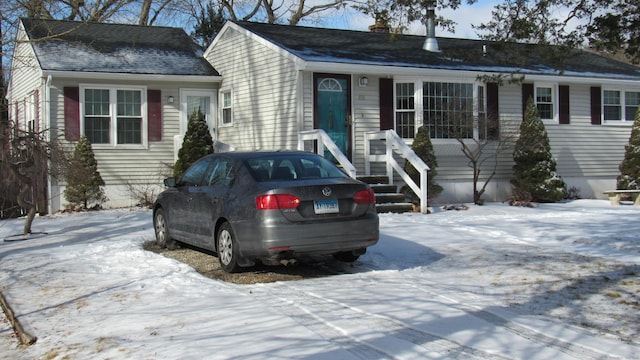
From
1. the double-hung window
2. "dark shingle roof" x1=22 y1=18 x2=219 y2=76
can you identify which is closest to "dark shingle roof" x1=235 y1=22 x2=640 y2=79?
the double-hung window

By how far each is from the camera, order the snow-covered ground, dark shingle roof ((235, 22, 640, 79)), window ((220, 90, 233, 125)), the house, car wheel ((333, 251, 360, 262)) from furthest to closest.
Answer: window ((220, 90, 233, 125)) → the house → dark shingle roof ((235, 22, 640, 79)) → car wheel ((333, 251, 360, 262)) → the snow-covered ground

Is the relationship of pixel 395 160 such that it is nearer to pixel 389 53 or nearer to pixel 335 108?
pixel 335 108

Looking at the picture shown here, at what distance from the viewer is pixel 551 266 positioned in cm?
833

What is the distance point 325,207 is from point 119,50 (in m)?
14.1

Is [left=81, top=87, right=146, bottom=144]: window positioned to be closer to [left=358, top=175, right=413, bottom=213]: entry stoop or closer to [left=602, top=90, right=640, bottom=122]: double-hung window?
[left=358, top=175, right=413, bottom=213]: entry stoop

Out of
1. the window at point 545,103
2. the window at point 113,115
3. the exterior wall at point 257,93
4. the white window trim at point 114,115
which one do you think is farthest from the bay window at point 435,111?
the window at point 113,115

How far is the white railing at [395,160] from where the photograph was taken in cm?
1480

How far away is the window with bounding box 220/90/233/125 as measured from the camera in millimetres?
19172

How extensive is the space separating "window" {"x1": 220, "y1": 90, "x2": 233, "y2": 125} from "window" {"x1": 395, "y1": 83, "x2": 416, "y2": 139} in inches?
199

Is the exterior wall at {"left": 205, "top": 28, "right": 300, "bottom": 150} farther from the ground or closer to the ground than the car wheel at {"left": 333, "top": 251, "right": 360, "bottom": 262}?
farther from the ground

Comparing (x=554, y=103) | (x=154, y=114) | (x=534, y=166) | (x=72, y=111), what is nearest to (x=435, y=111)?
(x=534, y=166)

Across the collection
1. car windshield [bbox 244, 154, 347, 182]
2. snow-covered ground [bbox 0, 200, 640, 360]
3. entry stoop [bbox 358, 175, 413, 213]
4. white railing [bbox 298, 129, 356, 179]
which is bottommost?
snow-covered ground [bbox 0, 200, 640, 360]

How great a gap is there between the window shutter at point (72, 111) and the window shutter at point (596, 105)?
1514cm

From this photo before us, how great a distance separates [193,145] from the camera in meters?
17.1
